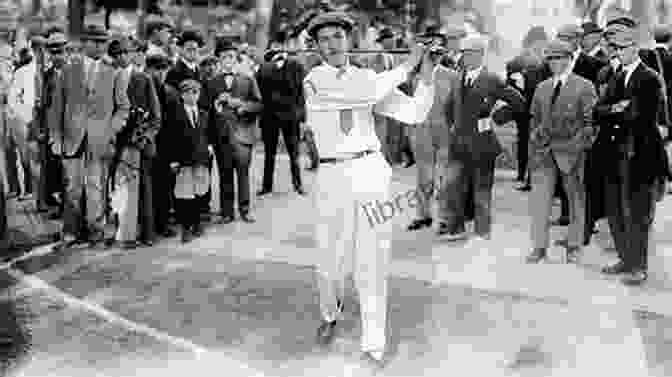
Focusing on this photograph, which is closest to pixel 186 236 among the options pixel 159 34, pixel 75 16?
pixel 159 34

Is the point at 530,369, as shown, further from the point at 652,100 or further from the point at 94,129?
the point at 94,129

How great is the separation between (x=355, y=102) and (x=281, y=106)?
5.72m

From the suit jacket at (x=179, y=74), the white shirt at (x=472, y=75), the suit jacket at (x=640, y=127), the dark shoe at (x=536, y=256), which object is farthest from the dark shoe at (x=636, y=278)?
the suit jacket at (x=179, y=74)

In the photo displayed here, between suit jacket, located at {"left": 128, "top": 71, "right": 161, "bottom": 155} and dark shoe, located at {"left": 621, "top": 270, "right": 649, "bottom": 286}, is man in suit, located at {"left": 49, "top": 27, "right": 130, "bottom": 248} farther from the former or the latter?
dark shoe, located at {"left": 621, "top": 270, "right": 649, "bottom": 286}

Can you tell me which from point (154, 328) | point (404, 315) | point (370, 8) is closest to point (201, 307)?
point (154, 328)

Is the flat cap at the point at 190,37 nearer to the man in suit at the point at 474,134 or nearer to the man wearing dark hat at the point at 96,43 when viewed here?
the man wearing dark hat at the point at 96,43

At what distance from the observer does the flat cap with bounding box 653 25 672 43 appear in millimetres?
11711

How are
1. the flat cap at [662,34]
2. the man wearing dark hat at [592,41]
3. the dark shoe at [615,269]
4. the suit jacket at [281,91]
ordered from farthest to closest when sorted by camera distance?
the flat cap at [662,34]
the suit jacket at [281,91]
the man wearing dark hat at [592,41]
the dark shoe at [615,269]

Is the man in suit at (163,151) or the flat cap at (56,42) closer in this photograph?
the man in suit at (163,151)

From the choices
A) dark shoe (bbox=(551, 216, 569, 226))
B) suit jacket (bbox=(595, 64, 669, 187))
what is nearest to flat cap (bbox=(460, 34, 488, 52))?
suit jacket (bbox=(595, 64, 669, 187))

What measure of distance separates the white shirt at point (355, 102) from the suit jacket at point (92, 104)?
323 cm

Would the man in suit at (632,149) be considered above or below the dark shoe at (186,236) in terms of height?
above

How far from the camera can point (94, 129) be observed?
310 inches

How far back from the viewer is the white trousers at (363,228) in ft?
16.6
